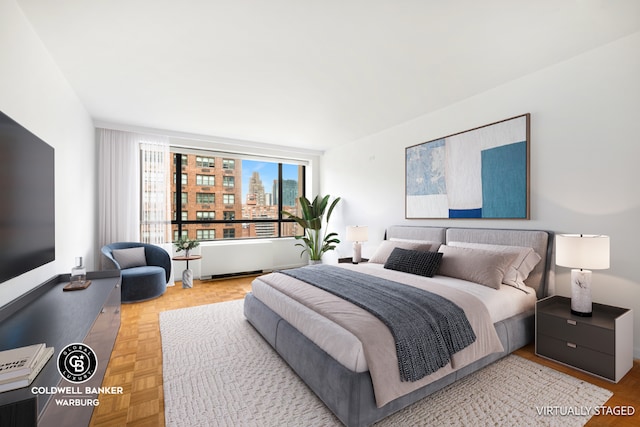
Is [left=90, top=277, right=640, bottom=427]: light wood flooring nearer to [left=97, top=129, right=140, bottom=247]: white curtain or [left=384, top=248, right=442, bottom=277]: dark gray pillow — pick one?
[left=384, top=248, right=442, bottom=277]: dark gray pillow

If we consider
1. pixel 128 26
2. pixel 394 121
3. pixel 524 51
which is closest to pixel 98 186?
pixel 128 26

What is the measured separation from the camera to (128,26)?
2254 mm

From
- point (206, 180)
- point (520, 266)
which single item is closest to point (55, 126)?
point (206, 180)

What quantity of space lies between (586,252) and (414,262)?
1.44 metres

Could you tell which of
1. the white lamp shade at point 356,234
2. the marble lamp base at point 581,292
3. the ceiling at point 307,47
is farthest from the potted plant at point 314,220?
the marble lamp base at point 581,292

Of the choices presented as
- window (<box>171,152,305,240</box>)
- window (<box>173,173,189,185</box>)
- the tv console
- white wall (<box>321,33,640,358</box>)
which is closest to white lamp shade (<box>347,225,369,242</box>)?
A: white wall (<box>321,33,640,358</box>)

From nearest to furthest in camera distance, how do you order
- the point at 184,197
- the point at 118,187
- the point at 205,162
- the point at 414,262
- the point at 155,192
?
the point at 414,262 → the point at 118,187 → the point at 155,192 → the point at 184,197 → the point at 205,162

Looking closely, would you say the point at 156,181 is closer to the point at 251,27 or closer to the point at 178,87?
the point at 178,87

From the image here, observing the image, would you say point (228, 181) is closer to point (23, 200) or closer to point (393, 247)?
point (393, 247)

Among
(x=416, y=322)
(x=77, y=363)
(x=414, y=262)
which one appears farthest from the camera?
(x=414, y=262)

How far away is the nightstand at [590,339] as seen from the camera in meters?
2.12

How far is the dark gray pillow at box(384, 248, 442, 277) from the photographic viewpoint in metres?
3.13

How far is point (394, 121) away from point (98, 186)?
15.4 feet

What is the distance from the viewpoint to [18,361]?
118cm
